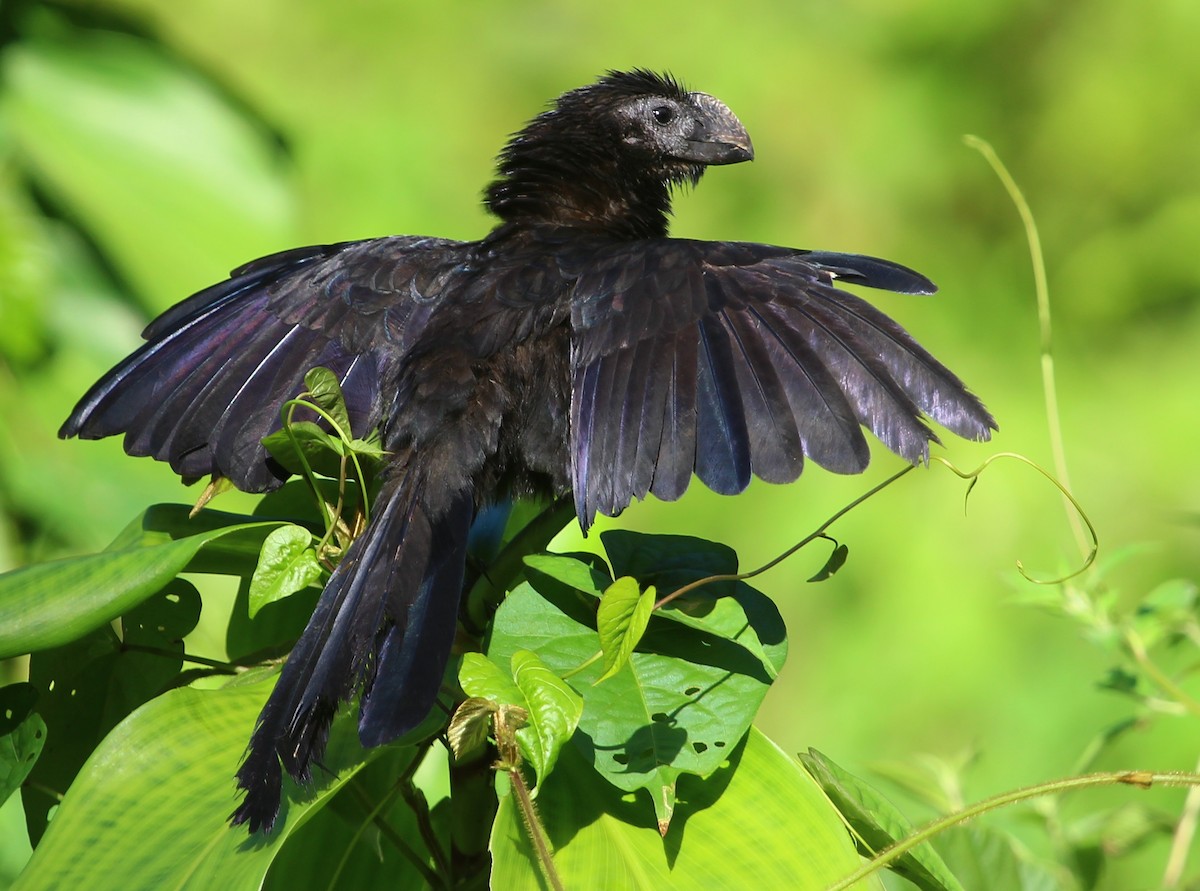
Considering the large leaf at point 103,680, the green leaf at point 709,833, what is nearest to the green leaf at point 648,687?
the green leaf at point 709,833

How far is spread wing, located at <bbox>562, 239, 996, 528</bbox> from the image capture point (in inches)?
42.1

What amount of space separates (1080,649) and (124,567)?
292cm

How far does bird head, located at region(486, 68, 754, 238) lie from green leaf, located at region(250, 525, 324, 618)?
2.52ft

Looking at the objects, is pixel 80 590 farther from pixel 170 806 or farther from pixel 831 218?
pixel 831 218

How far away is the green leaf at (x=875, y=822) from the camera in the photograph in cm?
95

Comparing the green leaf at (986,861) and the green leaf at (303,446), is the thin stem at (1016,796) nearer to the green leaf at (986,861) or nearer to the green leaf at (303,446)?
the green leaf at (986,861)

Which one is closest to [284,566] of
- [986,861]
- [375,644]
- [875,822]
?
[375,644]

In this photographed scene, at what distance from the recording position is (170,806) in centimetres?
96

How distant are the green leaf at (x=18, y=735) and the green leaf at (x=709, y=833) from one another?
0.39 m

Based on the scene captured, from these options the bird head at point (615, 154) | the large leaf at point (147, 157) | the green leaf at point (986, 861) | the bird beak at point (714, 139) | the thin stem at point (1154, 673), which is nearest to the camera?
the green leaf at point (986, 861)

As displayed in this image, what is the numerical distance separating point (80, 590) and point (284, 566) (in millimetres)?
145

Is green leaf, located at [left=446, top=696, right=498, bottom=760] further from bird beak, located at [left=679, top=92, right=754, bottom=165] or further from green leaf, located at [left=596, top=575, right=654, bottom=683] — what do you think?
bird beak, located at [left=679, top=92, right=754, bottom=165]

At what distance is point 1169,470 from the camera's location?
11.4 feet

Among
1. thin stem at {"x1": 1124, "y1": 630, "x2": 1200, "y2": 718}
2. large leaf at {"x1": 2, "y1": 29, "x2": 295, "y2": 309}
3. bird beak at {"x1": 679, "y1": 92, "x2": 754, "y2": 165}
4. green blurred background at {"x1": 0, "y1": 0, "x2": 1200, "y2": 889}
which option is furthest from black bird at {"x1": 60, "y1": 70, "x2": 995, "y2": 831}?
large leaf at {"x1": 2, "y1": 29, "x2": 295, "y2": 309}
